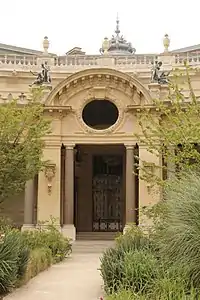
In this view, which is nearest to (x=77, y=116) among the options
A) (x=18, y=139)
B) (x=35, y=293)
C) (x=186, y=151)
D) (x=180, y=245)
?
(x=18, y=139)

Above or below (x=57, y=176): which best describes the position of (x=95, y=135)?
above

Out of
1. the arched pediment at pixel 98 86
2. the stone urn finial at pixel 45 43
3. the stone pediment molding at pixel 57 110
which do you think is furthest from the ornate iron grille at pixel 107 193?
the stone urn finial at pixel 45 43

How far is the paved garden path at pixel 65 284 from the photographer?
35.2 feet

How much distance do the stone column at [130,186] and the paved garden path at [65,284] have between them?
7.47 meters

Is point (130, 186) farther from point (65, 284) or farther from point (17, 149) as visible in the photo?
point (65, 284)

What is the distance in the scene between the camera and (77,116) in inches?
1032

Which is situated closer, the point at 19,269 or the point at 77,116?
the point at 19,269

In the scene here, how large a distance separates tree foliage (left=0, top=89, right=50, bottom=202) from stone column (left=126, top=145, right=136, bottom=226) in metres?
8.19

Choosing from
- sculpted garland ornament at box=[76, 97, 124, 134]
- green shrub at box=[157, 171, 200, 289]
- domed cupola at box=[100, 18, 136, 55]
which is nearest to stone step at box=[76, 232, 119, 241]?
A: sculpted garland ornament at box=[76, 97, 124, 134]

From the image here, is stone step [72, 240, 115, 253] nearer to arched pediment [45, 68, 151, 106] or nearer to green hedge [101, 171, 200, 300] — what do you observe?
arched pediment [45, 68, 151, 106]

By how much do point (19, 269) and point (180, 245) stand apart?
4271 mm

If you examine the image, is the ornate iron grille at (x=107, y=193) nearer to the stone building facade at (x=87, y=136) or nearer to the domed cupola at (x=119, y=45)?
the stone building facade at (x=87, y=136)

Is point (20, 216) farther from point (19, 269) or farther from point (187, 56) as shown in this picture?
point (19, 269)

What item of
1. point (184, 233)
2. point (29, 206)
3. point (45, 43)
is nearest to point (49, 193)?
point (29, 206)
